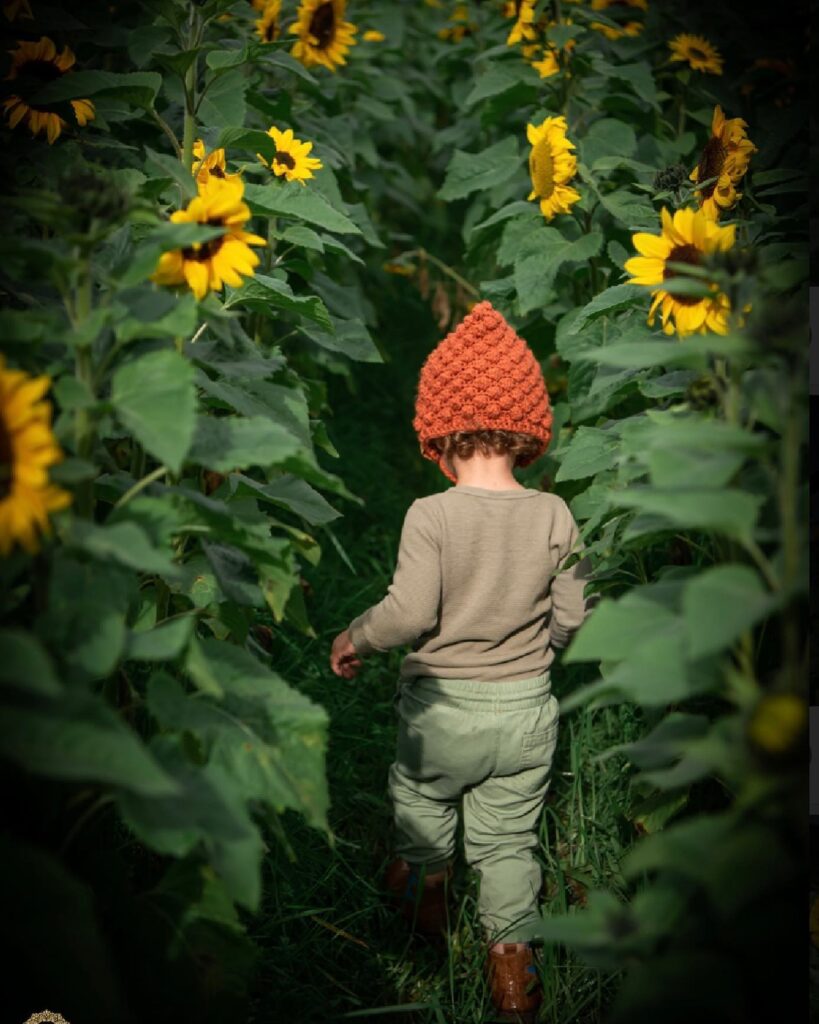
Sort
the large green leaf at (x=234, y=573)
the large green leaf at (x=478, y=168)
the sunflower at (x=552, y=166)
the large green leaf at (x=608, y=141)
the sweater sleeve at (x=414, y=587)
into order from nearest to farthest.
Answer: the large green leaf at (x=234, y=573)
the sweater sleeve at (x=414, y=587)
the sunflower at (x=552, y=166)
the large green leaf at (x=608, y=141)
the large green leaf at (x=478, y=168)

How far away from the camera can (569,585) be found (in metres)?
2.12

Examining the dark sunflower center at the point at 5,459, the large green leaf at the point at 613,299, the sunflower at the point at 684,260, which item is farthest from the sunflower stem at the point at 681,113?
the dark sunflower center at the point at 5,459

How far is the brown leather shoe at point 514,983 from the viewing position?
77.8 inches

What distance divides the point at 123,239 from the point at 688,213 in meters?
0.96

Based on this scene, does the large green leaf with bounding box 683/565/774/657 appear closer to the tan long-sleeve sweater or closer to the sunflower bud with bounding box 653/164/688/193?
the tan long-sleeve sweater

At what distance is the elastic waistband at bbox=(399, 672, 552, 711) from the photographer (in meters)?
2.08

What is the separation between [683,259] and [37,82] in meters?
1.36

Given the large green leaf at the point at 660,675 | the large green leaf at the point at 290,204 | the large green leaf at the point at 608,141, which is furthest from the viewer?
the large green leaf at the point at 608,141

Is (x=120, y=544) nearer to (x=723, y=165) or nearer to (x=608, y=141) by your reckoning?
(x=723, y=165)

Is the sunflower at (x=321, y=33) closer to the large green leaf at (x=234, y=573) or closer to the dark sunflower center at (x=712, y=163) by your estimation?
the dark sunflower center at (x=712, y=163)

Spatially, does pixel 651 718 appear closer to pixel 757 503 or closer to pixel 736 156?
pixel 757 503

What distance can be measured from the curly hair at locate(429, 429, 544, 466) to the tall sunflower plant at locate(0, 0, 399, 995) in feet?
1.23

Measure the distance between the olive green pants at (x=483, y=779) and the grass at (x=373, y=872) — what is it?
9 cm

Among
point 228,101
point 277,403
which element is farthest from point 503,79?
point 277,403
